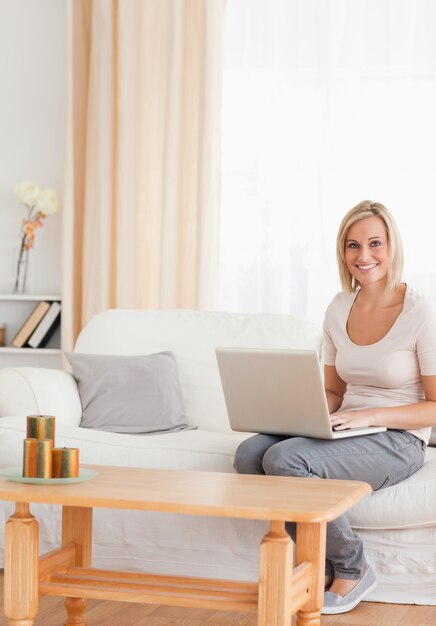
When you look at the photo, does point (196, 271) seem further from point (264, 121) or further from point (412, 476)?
point (412, 476)

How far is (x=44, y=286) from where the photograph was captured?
4.78 meters

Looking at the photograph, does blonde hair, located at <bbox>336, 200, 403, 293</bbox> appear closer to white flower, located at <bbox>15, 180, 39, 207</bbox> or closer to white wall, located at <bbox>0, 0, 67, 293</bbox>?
white flower, located at <bbox>15, 180, 39, 207</bbox>

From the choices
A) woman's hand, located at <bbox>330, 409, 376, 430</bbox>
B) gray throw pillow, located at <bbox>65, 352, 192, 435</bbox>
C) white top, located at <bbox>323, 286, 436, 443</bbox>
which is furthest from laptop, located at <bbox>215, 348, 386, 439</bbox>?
gray throw pillow, located at <bbox>65, 352, 192, 435</bbox>

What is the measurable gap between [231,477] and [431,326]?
772 mm

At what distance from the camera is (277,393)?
2.46 metres

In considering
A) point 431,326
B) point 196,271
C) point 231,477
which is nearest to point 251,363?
point 231,477

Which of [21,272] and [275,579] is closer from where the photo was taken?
[275,579]

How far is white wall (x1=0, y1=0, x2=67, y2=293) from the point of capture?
15.5 ft

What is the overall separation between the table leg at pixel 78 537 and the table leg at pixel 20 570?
0.33 metres

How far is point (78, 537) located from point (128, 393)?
95cm

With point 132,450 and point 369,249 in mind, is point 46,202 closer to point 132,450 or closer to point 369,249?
point 132,450

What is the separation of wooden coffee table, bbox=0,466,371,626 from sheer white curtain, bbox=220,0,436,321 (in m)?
Answer: 2.20

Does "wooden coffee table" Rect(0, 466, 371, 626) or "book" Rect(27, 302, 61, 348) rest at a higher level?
"book" Rect(27, 302, 61, 348)

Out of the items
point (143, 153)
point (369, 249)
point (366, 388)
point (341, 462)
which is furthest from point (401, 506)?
point (143, 153)
